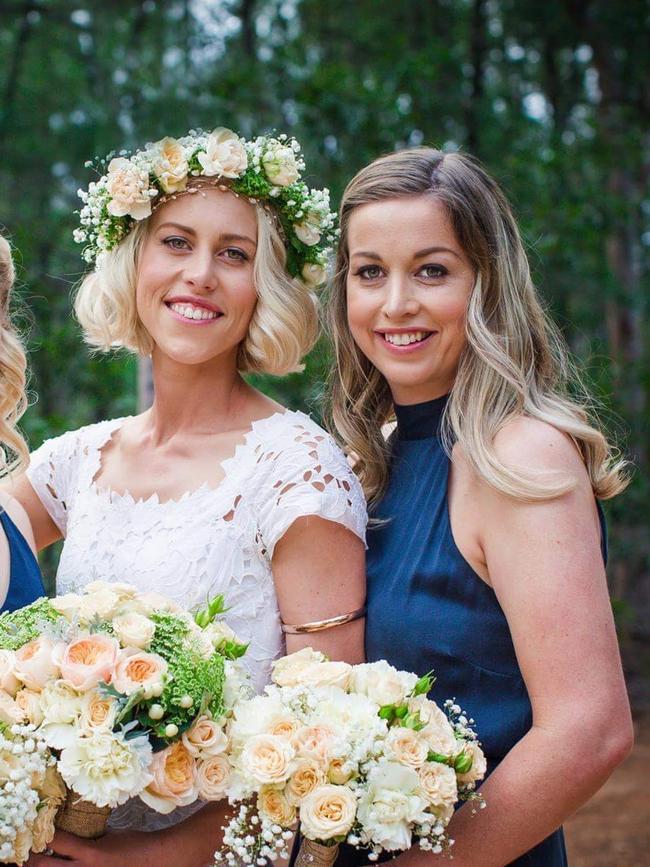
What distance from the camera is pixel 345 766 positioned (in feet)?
7.15

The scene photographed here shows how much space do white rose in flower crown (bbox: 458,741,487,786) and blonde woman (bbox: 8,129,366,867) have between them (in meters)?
0.58

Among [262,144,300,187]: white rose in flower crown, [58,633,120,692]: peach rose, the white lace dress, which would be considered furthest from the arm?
[262,144,300,187]: white rose in flower crown

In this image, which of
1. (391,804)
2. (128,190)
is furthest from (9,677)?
(128,190)

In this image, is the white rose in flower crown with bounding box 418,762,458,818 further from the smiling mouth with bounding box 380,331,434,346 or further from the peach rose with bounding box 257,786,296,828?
the smiling mouth with bounding box 380,331,434,346

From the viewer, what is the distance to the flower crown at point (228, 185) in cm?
325

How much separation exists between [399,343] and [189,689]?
3.97ft

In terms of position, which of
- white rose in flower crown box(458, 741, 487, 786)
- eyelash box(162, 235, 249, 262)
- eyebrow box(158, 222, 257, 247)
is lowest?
white rose in flower crown box(458, 741, 487, 786)

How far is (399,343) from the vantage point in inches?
118

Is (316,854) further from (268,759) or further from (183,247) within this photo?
(183,247)

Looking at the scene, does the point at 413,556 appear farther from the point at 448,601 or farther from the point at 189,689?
the point at 189,689

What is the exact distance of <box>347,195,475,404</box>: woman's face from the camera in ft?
9.64

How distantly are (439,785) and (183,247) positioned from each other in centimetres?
182

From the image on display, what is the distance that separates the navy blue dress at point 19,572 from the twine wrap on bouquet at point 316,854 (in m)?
1.03

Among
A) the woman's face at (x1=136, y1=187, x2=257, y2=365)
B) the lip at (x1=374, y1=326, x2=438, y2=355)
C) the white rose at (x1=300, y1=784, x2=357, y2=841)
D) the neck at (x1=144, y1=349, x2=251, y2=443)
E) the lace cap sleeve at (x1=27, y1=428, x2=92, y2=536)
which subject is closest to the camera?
the white rose at (x1=300, y1=784, x2=357, y2=841)
